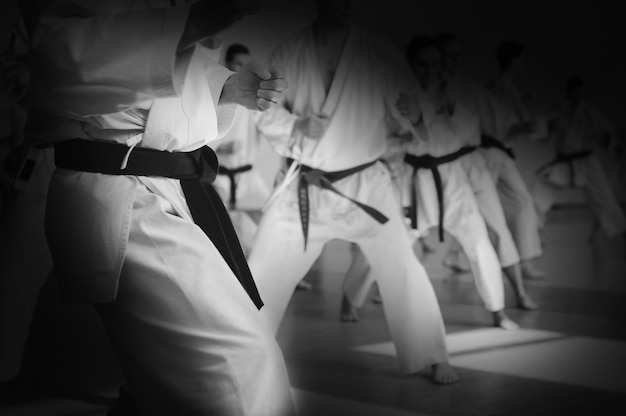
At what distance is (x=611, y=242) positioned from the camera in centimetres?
804

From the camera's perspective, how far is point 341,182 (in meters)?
3.07

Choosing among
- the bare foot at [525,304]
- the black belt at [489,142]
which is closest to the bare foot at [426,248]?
the black belt at [489,142]

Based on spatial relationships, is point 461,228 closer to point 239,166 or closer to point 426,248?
point 239,166

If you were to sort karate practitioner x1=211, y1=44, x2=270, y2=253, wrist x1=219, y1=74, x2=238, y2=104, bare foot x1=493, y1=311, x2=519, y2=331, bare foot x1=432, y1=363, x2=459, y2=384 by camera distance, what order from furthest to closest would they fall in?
karate practitioner x1=211, y1=44, x2=270, y2=253 → bare foot x1=493, y1=311, x2=519, y2=331 → bare foot x1=432, y1=363, x2=459, y2=384 → wrist x1=219, y1=74, x2=238, y2=104

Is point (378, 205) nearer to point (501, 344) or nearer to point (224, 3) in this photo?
point (501, 344)

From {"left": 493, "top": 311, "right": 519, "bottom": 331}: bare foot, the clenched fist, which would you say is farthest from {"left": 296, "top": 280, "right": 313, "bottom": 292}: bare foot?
the clenched fist

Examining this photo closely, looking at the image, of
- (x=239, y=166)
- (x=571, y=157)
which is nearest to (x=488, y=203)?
(x=239, y=166)

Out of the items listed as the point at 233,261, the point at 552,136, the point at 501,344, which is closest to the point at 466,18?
the point at 552,136

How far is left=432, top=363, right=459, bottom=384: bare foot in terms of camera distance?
2.82m

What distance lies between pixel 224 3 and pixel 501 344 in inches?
99.6

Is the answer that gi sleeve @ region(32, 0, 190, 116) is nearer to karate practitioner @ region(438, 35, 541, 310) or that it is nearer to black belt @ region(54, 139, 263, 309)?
black belt @ region(54, 139, 263, 309)

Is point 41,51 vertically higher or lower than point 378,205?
higher

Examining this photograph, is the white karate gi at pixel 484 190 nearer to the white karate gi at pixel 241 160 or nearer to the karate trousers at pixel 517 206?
the karate trousers at pixel 517 206

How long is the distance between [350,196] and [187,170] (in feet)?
4.64
